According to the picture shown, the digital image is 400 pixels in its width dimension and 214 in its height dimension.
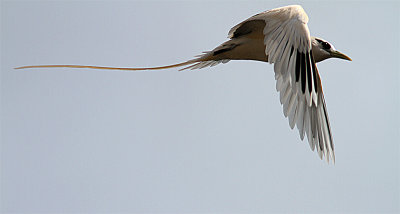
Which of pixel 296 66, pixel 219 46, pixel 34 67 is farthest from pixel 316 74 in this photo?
pixel 34 67

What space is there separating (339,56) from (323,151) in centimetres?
120

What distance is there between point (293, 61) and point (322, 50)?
118cm

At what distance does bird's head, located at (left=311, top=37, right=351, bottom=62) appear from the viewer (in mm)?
4609

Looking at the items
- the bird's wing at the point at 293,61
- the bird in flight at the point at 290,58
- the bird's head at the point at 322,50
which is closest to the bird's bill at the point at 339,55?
the bird's head at the point at 322,50

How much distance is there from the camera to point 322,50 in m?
4.67

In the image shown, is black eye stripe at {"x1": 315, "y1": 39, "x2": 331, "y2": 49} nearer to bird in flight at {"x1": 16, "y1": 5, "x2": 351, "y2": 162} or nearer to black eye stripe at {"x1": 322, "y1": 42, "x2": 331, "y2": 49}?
black eye stripe at {"x1": 322, "y1": 42, "x2": 331, "y2": 49}

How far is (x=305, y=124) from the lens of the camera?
3986 millimetres

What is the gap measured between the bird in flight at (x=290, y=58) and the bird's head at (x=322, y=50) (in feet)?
0.07

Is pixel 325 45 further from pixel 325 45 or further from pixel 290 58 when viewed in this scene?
pixel 290 58

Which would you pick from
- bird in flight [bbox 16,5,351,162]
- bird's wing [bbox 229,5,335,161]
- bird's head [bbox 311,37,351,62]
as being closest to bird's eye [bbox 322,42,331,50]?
bird's head [bbox 311,37,351,62]

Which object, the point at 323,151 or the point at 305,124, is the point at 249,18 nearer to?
the point at 305,124

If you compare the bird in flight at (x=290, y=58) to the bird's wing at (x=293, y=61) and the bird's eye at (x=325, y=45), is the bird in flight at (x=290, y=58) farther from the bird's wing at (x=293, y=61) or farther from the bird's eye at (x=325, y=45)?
the bird's eye at (x=325, y=45)

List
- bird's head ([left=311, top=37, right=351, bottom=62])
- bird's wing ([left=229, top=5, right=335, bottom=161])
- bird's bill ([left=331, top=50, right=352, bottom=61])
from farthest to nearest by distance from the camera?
bird's bill ([left=331, top=50, right=352, bottom=61]) < bird's head ([left=311, top=37, right=351, bottom=62]) < bird's wing ([left=229, top=5, right=335, bottom=161])

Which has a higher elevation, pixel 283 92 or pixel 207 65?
pixel 207 65
